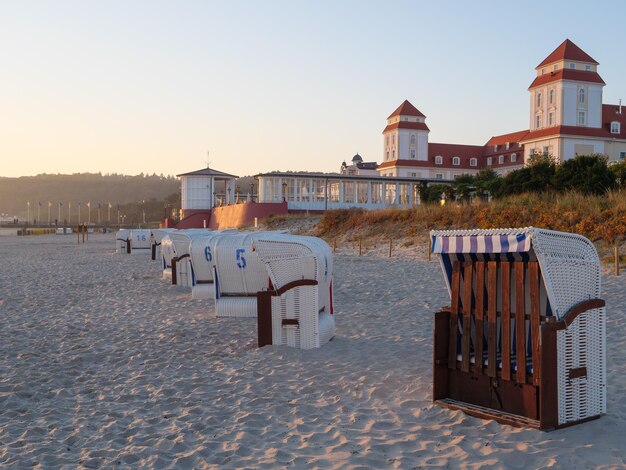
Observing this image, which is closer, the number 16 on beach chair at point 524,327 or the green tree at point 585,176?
the number 16 on beach chair at point 524,327

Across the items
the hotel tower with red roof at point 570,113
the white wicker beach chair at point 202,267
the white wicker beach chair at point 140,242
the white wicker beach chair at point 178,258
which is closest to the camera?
the white wicker beach chair at point 202,267

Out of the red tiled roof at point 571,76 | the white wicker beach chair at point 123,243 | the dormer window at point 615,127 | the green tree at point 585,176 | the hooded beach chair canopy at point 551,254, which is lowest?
the white wicker beach chair at point 123,243

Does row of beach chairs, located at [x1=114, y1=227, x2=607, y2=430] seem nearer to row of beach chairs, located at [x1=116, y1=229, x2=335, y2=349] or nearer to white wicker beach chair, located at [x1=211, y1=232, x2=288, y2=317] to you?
row of beach chairs, located at [x1=116, y1=229, x2=335, y2=349]

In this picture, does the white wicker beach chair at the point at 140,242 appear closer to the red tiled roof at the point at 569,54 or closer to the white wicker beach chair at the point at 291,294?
the white wicker beach chair at the point at 291,294

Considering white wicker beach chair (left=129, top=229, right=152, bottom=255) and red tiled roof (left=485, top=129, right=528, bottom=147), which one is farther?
red tiled roof (left=485, top=129, right=528, bottom=147)

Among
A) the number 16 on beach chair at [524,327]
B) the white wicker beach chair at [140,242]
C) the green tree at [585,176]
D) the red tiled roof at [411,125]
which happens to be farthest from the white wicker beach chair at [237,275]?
the red tiled roof at [411,125]

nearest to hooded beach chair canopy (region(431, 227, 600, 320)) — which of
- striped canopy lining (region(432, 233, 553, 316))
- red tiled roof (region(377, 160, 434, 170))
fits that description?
striped canopy lining (region(432, 233, 553, 316))

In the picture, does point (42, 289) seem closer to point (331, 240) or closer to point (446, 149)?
point (331, 240)

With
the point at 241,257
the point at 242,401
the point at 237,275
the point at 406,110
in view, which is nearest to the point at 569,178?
the point at 237,275

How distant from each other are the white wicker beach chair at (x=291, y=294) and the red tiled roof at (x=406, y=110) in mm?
75878

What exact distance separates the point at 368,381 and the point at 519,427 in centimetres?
218

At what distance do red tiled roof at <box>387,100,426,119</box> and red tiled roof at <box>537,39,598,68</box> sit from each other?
21051 mm

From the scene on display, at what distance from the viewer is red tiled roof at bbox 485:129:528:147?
7800 centimetres

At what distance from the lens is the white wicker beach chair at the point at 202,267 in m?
14.3
